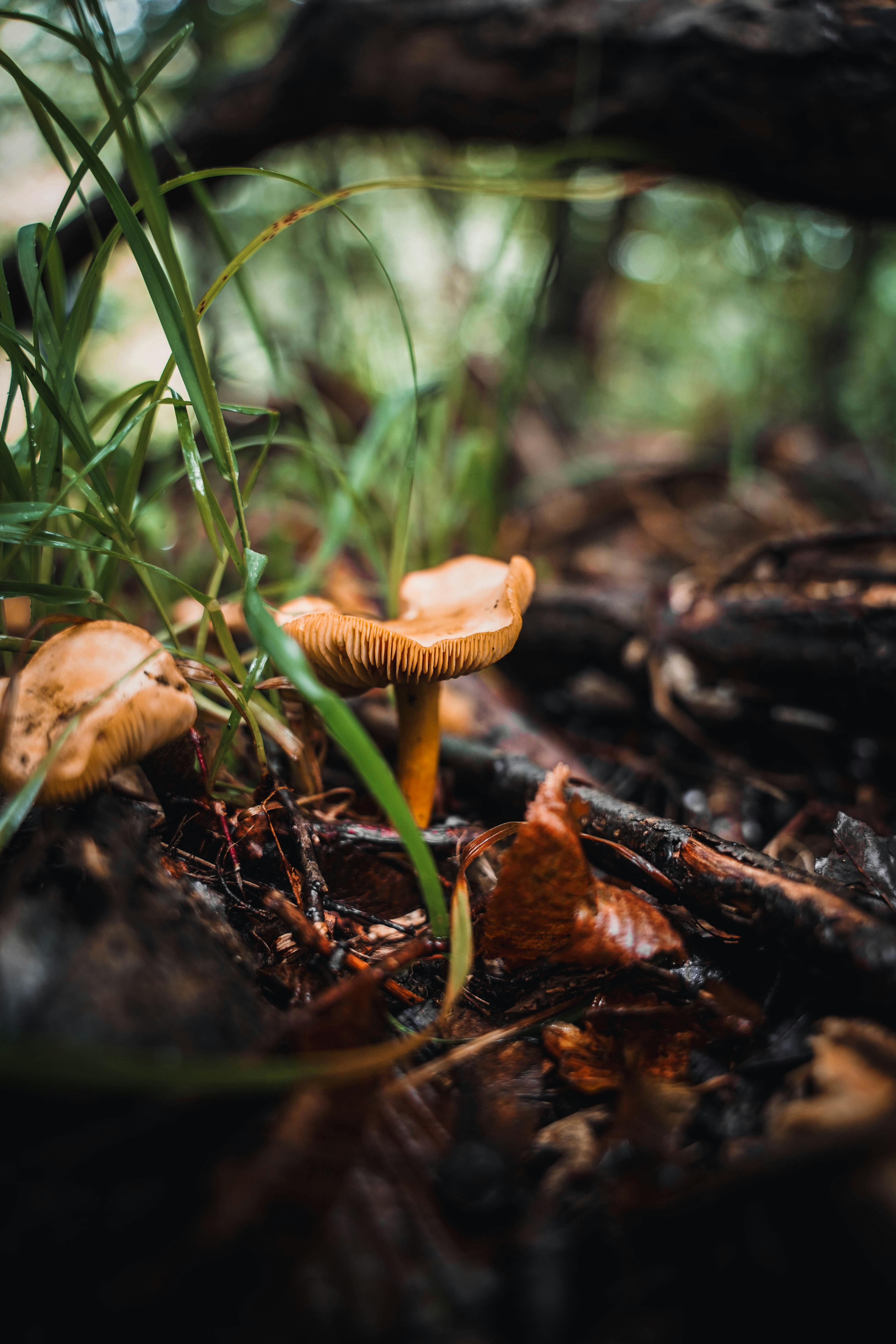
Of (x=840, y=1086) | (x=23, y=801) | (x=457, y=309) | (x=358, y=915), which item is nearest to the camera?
(x=840, y=1086)

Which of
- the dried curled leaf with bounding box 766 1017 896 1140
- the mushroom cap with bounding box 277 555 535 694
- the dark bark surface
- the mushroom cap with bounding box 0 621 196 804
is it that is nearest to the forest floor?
the dried curled leaf with bounding box 766 1017 896 1140

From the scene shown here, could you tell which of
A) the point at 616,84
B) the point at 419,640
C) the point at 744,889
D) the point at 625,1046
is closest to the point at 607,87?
the point at 616,84

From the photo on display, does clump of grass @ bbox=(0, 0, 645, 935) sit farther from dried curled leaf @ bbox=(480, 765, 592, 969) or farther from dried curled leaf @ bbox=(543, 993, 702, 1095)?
dried curled leaf @ bbox=(543, 993, 702, 1095)

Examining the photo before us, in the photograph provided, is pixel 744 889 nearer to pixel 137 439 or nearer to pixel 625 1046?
pixel 625 1046

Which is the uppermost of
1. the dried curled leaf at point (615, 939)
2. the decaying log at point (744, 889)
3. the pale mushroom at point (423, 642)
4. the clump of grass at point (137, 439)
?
the clump of grass at point (137, 439)

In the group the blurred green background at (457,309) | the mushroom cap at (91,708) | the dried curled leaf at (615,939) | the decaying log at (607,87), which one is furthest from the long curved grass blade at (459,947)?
the decaying log at (607,87)

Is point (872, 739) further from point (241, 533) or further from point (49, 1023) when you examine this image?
point (49, 1023)

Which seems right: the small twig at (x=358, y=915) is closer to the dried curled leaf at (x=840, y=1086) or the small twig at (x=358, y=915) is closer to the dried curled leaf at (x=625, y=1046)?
the dried curled leaf at (x=625, y=1046)
